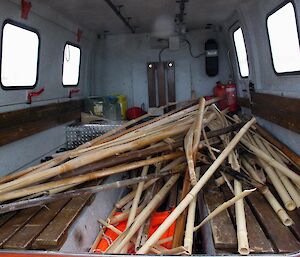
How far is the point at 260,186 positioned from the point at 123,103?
3738 mm

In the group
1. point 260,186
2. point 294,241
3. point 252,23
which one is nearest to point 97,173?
point 260,186

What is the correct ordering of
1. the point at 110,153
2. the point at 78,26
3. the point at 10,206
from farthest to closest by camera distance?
1. the point at 78,26
2. the point at 110,153
3. the point at 10,206

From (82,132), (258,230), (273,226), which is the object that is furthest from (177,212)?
(82,132)

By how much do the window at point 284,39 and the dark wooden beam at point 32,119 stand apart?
284cm

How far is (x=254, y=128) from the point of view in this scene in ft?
12.3

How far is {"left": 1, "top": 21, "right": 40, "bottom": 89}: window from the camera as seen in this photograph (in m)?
3.03

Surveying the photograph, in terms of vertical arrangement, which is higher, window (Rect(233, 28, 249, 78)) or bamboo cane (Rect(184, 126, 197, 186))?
window (Rect(233, 28, 249, 78))

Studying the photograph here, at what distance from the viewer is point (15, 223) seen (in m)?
2.20

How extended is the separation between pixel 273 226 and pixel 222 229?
0.34 metres

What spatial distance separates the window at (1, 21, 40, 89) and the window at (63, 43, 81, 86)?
1.00 metres

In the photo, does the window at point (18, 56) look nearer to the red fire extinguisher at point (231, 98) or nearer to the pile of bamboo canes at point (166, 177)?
the pile of bamboo canes at point (166, 177)

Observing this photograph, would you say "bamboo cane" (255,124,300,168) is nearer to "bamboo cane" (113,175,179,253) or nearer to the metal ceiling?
"bamboo cane" (113,175,179,253)

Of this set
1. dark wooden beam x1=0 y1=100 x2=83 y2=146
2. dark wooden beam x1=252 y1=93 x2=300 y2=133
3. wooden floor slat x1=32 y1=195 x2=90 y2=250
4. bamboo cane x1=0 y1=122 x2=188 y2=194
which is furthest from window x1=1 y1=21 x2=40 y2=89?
dark wooden beam x1=252 y1=93 x2=300 y2=133

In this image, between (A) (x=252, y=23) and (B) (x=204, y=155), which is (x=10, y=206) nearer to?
(B) (x=204, y=155)
